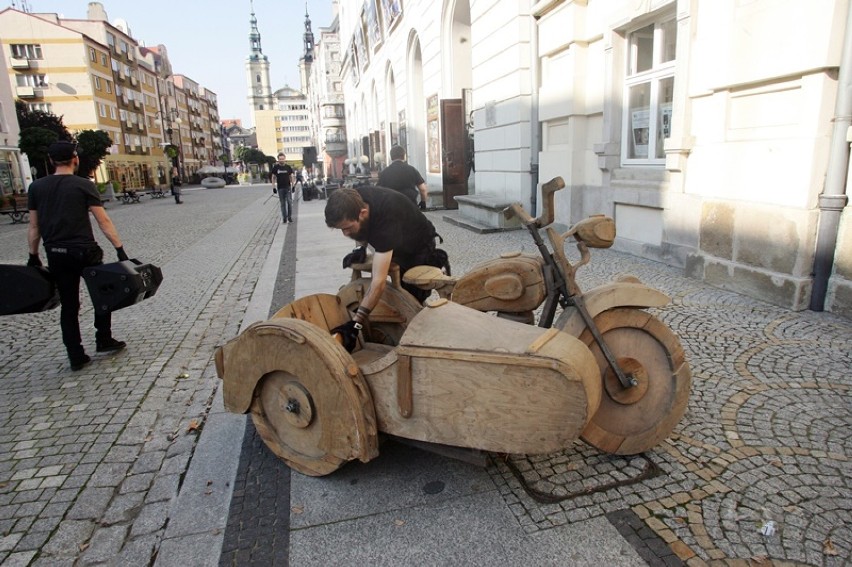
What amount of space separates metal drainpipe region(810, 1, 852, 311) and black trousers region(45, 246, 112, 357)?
245 inches

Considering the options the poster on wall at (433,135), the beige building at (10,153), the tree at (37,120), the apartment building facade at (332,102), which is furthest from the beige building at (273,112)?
the poster on wall at (433,135)

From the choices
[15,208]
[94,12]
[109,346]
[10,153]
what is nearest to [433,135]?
[109,346]

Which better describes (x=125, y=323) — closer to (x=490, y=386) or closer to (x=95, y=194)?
(x=95, y=194)

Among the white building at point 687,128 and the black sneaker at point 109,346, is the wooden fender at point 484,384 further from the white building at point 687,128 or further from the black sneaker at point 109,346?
the white building at point 687,128

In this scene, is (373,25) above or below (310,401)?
above

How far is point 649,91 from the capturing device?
7480 millimetres

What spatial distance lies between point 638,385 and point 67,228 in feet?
14.6

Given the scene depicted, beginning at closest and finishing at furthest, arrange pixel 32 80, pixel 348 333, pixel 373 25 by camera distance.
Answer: pixel 348 333 → pixel 373 25 → pixel 32 80

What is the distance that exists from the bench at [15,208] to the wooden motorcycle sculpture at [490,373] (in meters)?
23.5

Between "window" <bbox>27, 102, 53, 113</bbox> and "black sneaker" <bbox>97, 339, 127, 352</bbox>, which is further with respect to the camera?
"window" <bbox>27, 102, 53, 113</bbox>

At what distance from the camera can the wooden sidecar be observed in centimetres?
212

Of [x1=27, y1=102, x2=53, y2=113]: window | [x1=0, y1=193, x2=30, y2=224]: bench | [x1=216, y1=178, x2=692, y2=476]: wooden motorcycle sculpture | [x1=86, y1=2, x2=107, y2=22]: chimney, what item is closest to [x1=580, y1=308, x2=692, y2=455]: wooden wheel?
[x1=216, y1=178, x2=692, y2=476]: wooden motorcycle sculpture

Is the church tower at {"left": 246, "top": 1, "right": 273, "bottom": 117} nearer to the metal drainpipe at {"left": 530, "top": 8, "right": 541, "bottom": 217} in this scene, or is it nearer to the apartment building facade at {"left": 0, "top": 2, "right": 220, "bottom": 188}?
the apartment building facade at {"left": 0, "top": 2, "right": 220, "bottom": 188}

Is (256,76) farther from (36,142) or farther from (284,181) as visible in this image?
(284,181)
